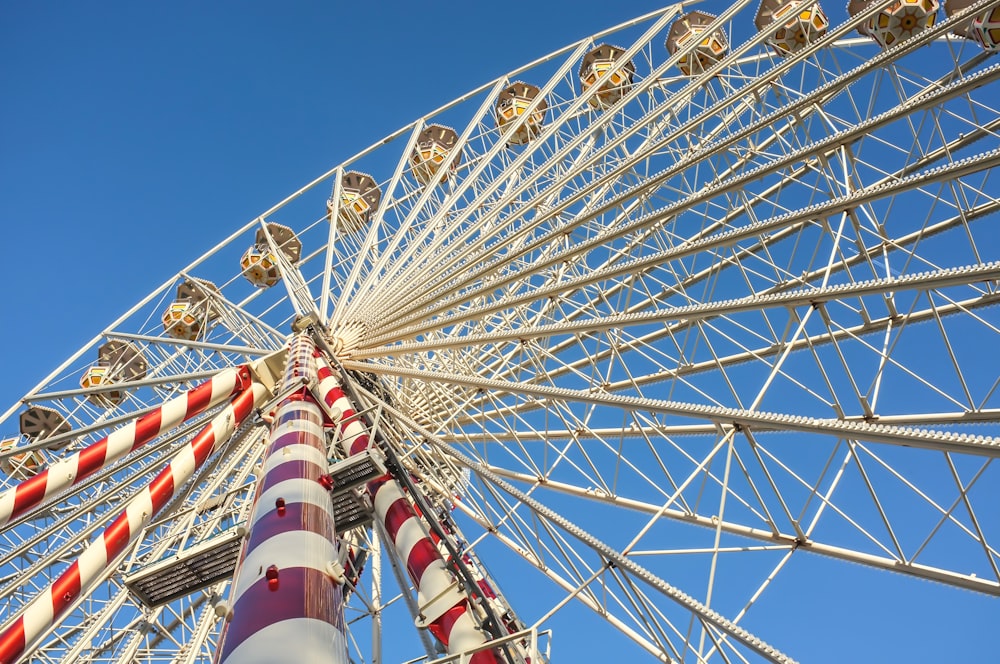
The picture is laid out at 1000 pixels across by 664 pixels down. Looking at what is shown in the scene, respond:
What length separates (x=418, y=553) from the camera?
10242mm

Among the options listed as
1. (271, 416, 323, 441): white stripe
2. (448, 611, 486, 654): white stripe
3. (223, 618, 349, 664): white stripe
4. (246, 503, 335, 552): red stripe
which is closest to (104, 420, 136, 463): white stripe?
(271, 416, 323, 441): white stripe

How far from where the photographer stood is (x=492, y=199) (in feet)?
61.8

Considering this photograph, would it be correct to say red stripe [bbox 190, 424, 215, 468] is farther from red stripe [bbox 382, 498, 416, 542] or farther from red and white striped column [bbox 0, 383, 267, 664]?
red stripe [bbox 382, 498, 416, 542]

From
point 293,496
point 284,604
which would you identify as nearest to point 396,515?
point 293,496

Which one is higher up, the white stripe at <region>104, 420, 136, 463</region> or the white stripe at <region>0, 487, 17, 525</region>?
the white stripe at <region>104, 420, 136, 463</region>

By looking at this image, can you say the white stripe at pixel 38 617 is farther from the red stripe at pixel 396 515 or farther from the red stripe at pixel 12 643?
the red stripe at pixel 396 515

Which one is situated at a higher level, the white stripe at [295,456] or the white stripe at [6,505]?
the white stripe at [6,505]

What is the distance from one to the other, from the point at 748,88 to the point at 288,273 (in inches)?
478

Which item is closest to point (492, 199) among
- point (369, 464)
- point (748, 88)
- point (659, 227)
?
point (659, 227)

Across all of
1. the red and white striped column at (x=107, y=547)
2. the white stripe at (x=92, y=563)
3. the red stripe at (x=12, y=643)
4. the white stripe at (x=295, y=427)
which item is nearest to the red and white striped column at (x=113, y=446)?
the red and white striped column at (x=107, y=547)

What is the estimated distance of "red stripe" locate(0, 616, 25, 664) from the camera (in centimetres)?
653

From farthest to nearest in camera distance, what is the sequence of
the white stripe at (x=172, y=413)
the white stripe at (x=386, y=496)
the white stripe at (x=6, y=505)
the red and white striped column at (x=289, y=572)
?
the white stripe at (x=386, y=496)
the white stripe at (x=172, y=413)
the white stripe at (x=6, y=505)
the red and white striped column at (x=289, y=572)

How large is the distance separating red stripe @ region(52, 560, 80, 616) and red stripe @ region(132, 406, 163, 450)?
6.22 ft

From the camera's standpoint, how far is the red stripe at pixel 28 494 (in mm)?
7352
